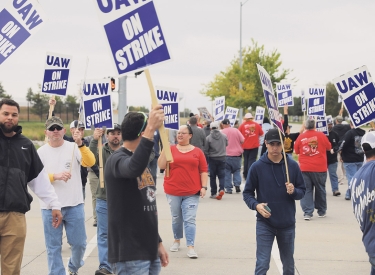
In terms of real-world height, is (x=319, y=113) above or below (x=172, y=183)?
above

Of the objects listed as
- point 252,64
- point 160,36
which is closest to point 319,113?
point 160,36

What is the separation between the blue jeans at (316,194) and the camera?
11.4 meters

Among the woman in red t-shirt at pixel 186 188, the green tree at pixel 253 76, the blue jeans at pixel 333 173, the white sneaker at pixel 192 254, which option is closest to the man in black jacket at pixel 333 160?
the blue jeans at pixel 333 173

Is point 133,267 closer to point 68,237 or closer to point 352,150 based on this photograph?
point 68,237

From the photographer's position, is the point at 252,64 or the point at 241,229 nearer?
the point at 241,229

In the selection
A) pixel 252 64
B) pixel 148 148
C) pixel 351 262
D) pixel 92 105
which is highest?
pixel 252 64

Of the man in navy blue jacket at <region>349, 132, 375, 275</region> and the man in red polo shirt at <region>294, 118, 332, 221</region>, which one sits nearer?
the man in navy blue jacket at <region>349, 132, 375, 275</region>

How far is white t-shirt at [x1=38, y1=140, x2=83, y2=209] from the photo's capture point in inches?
259

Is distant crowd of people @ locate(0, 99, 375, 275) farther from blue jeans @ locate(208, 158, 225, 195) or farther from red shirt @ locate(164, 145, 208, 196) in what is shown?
blue jeans @ locate(208, 158, 225, 195)

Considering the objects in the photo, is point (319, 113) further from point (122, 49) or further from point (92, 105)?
point (122, 49)

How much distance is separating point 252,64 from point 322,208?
1387 inches

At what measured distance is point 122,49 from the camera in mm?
4363

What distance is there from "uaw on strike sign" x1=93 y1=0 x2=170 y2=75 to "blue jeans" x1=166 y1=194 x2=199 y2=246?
14.4 ft

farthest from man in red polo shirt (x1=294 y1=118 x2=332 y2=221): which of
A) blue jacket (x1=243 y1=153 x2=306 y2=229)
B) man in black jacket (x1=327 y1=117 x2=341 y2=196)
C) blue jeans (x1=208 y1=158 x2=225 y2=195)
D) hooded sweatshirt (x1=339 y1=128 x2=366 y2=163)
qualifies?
blue jacket (x1=243 y1=153 x2=306 y2=229)
